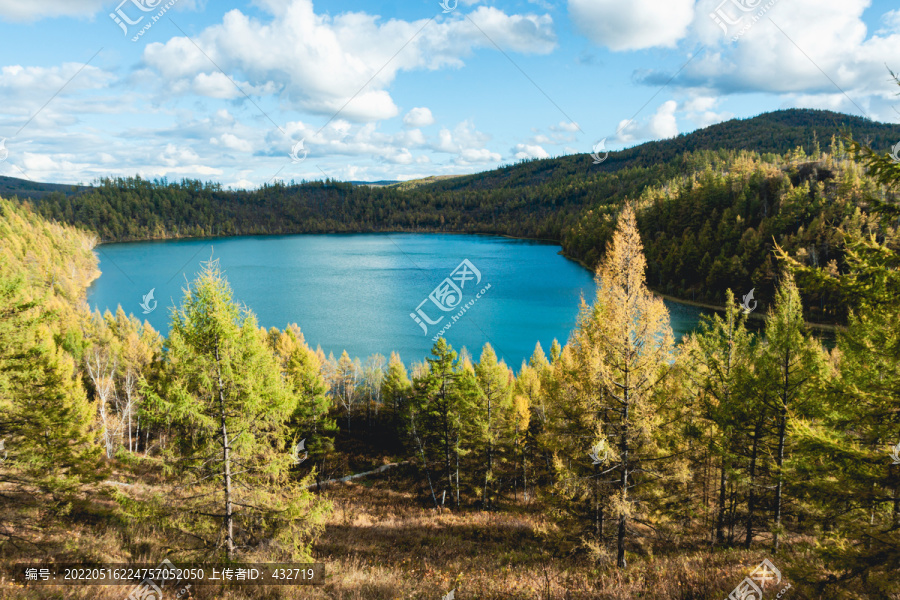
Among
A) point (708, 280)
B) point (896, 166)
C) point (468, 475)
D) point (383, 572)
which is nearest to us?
point (896, 166)

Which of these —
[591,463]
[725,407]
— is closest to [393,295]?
[725,407]

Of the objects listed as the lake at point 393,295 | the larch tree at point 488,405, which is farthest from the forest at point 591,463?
the lake at point 393,295

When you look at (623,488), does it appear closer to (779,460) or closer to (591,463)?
(591,463)

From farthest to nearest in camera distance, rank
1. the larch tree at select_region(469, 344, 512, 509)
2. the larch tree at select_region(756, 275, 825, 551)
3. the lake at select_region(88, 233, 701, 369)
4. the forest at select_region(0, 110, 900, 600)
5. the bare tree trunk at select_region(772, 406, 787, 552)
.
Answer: the lake at select_region(88, 233, 701, 369), the larch tree at select_region(469, 344, 512, 509), the bare tree trunk at select_region(772, 406, 787, 552), the larch tree at select_region(756, 275, 825, 551), the forest at select_region(0, 110, 900, 600)

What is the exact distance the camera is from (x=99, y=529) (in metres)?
11.0

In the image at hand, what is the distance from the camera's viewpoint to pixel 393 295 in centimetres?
7100

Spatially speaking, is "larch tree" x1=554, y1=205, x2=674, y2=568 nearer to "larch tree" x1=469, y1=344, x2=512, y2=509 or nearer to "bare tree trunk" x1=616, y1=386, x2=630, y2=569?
"bare tree trunk" x1=616, y1=386, x2=630, y2=569

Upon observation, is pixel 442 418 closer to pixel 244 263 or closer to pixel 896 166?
pixel 896 166

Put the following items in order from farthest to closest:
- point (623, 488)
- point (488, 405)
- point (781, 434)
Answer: point (488, 405) < point (781, 434) < point (623, 488)

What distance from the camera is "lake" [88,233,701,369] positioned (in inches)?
2014

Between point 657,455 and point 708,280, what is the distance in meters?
63.4

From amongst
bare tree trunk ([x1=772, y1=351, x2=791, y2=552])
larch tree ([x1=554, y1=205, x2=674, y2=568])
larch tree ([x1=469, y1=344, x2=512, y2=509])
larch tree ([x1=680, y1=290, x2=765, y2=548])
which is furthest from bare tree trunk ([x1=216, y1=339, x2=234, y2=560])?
larch tree ([x1=469, y1=344, x2=512, y2=509])

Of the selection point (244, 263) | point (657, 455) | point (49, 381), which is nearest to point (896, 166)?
point (657, 455)

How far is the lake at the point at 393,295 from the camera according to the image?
5116 cm
